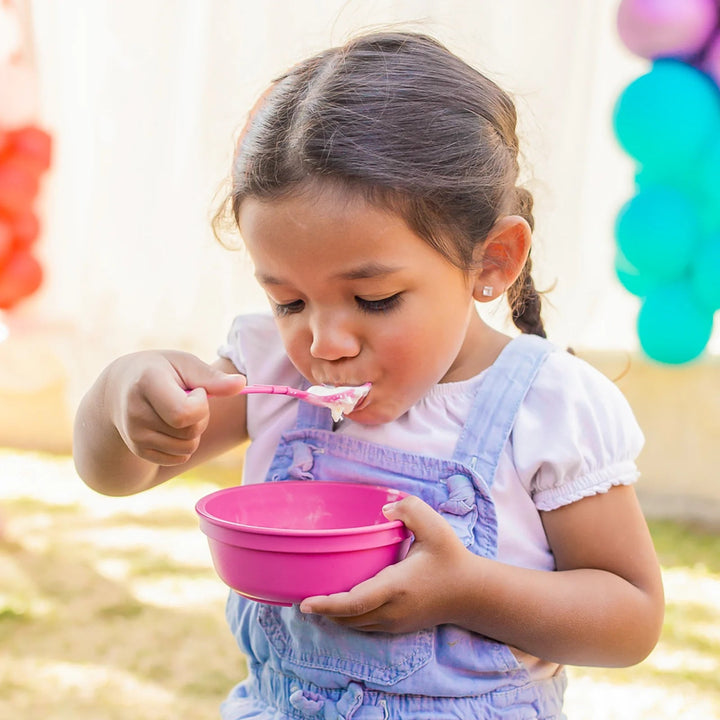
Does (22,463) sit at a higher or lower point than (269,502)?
lower

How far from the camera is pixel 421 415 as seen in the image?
42.0 inches

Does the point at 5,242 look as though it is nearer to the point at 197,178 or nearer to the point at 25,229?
the point at 25,229

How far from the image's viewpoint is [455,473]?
3.34 feet

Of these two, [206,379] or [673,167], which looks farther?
[673,167]

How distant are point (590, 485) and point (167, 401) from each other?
42cm

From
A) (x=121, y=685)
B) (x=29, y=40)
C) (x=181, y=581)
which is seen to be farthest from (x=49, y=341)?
(x=121, y=685)

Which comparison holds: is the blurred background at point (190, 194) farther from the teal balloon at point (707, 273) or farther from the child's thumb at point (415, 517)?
the child's thumb at point (415, 517)

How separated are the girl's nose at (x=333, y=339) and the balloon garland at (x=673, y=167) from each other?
144cm

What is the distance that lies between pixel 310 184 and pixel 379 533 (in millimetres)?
330

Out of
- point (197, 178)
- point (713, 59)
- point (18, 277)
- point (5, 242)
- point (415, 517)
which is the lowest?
point (18, 277)

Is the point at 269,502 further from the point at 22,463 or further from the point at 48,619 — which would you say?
the point at 22,463

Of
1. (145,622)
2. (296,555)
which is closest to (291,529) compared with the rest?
(296,555)

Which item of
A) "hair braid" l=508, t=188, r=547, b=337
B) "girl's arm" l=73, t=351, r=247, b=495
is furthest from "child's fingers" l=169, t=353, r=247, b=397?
"hair braid" l=508, t=188, r=547, b=337

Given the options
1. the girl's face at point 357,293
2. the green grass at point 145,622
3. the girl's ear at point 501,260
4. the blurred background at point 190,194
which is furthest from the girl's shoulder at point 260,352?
the blurred background at point 190,194
